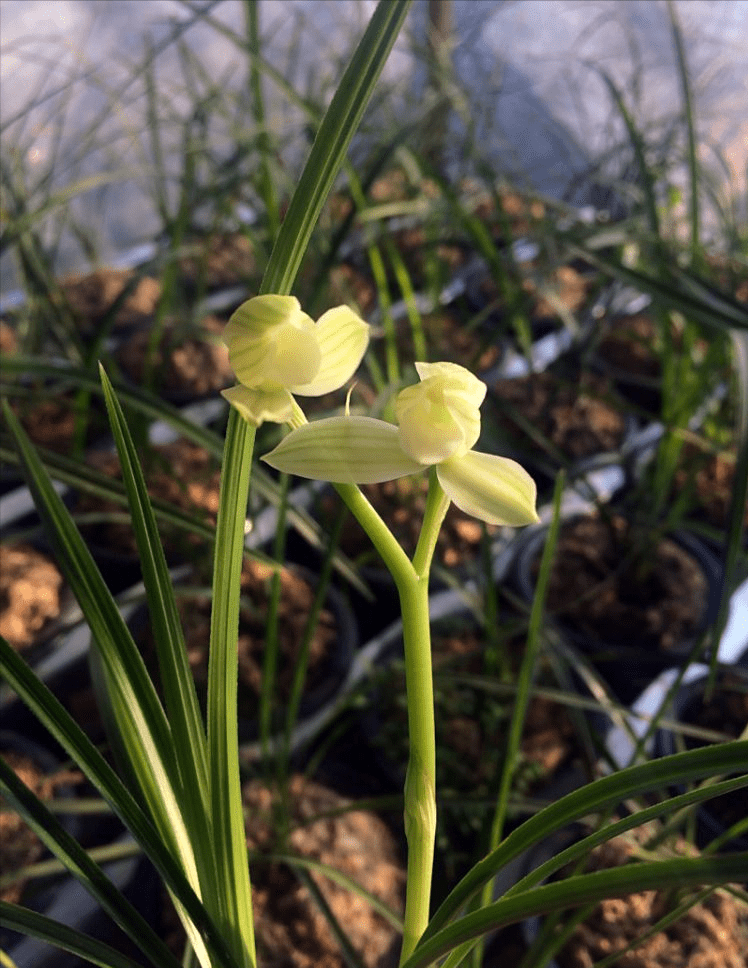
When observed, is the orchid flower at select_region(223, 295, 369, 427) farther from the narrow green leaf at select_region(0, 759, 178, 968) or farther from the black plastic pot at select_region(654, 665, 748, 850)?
the black plastic pot at select_region(654, 665, 748, 850)

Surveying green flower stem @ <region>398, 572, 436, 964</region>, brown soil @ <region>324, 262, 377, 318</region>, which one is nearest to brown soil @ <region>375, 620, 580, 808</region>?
green flower stem @ <region>398, 572, 436, 964</region>

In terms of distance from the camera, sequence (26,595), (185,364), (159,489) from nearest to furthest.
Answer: (26,595) → (159,489) → (185,364)

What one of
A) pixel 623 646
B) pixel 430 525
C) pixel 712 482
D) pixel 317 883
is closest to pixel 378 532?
pixel 430 525

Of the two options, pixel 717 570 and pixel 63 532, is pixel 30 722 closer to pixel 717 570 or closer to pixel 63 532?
pixel 63 532

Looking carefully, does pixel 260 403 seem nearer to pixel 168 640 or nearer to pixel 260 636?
pixel 168 640

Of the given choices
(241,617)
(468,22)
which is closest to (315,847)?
(241,617)

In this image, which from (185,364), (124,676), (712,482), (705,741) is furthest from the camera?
(185,364)
